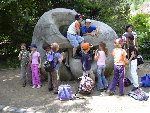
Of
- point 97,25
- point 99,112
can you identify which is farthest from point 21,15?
point 99,112

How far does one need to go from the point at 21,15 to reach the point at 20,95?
5.04 metres

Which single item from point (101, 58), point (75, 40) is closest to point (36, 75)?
point (75, 40)

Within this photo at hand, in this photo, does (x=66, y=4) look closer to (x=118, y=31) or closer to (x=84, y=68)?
(x=118, y=31)

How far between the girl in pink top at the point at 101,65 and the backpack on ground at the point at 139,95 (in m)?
0.96

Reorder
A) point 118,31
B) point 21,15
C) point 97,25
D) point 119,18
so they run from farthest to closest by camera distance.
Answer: point 119,18 < point 118,31 < point 21,15 < point 97,25

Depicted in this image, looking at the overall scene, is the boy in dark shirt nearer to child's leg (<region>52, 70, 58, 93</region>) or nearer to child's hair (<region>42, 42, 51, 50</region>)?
child's leg (<region>52, 70, 58, 93</region>)

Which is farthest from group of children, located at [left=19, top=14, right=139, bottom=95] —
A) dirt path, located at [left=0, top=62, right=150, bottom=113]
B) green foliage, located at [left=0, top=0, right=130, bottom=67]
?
green foliage, located at [left=0, top=0, right=130, bottom=67]

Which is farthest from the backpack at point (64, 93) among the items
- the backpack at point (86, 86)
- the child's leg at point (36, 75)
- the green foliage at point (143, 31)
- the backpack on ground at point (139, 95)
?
the green foliage at point (143, 31)

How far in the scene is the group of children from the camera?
1017 centimetres

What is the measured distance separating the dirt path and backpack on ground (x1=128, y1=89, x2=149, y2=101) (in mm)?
141

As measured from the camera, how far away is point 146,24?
17703 millimetres

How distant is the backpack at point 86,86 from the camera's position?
10.3m

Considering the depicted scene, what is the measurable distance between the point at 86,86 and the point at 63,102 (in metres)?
0.88

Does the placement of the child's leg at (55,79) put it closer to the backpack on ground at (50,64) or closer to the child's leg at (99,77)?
the backpack on ground at (50,64)
